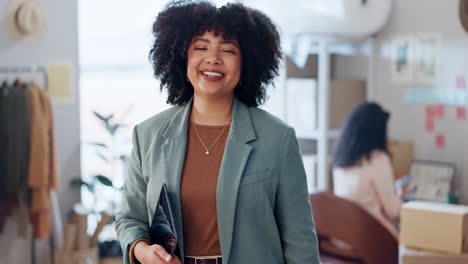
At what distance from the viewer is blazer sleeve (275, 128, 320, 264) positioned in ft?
5.25

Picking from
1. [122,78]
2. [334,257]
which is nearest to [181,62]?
[334,257]

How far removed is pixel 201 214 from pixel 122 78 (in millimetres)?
4158

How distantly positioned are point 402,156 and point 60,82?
233 centimetres

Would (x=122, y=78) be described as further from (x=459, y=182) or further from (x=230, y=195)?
(x=230, y=195)

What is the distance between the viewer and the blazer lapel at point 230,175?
5.09 feet

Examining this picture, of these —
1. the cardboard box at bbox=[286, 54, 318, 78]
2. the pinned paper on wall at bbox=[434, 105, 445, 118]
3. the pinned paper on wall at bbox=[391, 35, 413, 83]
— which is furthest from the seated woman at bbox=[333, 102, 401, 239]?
the cardboard box at bbox=[286, 54, 318, 78]

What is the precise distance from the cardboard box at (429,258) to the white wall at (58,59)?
8.04 ft

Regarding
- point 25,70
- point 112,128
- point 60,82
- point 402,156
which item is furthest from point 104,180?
point 402,156

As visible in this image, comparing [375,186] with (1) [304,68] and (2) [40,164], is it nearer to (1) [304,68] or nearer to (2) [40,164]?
(1) [304,68]

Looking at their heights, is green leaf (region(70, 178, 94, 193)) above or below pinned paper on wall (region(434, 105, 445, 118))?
below

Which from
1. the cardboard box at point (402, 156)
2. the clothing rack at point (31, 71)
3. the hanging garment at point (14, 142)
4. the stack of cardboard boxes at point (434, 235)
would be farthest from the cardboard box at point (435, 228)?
the clothing rack at point (31, 71)

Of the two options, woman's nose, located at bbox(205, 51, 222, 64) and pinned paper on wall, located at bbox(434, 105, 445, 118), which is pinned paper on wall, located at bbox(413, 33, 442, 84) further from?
woman's nose, located at bbox(205, 51, 222, 64)

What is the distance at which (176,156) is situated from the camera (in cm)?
164

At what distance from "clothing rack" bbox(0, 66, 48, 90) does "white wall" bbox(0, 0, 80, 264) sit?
1.2 inches
